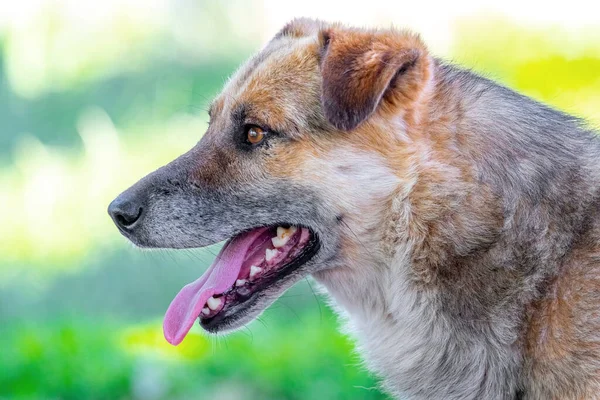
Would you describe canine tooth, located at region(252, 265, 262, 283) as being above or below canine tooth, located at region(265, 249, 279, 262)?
below

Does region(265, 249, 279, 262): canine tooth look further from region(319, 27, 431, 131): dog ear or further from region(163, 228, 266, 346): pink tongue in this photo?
region(319, 27, 431, 131): dog ear

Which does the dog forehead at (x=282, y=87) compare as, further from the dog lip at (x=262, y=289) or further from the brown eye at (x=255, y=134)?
the dog lip at (x=262, y=289)

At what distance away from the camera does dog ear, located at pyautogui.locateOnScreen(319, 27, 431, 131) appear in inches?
127

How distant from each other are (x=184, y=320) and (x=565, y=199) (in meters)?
1.56

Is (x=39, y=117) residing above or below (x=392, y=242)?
above

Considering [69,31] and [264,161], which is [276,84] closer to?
[264,161]

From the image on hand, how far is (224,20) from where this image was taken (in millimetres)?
9242

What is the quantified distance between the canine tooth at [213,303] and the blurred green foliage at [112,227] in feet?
2.46

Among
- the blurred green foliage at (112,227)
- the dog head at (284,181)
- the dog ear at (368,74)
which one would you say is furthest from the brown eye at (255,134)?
the blurred green foliage at (112,227)

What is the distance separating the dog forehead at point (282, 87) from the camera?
350 cm

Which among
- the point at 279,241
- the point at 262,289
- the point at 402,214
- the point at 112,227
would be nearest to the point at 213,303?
the point at 262,289

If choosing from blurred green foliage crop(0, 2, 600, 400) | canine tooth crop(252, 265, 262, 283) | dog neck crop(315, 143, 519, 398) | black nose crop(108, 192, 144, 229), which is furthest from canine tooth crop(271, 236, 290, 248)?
blurred green foliage crop(0, 2, 600, 400)

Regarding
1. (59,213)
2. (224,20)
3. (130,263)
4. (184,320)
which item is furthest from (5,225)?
(184,320)

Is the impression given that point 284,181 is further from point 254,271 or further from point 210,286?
point 210,286
